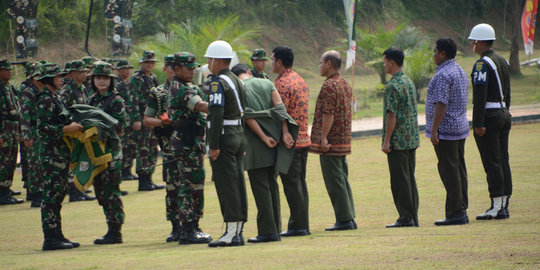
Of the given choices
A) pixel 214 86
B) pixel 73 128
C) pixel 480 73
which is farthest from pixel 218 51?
pixel 480 73

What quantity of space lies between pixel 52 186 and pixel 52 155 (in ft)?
1.08

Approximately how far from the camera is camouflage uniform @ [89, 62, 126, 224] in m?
8.06

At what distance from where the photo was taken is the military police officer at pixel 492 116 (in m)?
8.34

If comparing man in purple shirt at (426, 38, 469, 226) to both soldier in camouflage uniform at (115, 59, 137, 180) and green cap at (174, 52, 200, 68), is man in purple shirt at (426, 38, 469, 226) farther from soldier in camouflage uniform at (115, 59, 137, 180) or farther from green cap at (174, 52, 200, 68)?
soldier in camouflage uniform at (115, 59, 137, 180)

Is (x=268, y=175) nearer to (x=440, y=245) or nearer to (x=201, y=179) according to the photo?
(x=201, y=179)

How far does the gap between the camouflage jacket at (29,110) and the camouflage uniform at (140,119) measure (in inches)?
83.0

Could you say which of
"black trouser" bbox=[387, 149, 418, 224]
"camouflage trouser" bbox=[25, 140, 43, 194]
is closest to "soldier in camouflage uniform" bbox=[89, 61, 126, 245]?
"black trouser" bbox=[387, 149, 418, 224]

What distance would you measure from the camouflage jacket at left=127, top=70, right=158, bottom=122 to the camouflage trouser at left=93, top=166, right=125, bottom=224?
15.9 feet

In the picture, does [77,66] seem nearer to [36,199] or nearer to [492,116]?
[36,199]

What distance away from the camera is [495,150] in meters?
8.44

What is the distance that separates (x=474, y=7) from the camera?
53531mm

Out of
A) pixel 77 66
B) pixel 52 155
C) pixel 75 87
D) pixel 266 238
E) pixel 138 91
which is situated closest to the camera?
pixel 266 238

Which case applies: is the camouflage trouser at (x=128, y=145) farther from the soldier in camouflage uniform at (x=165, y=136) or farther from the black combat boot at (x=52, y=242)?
the black combat boot at (x=52, y=242)

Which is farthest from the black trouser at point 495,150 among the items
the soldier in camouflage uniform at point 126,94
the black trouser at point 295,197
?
the soldier in camouflage uniform at point 126,94
